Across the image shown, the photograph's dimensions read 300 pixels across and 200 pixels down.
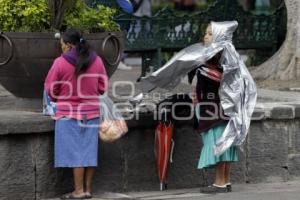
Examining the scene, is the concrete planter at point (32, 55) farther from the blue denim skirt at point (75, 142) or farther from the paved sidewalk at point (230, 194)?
the paved sidewalk at point (230, 194)

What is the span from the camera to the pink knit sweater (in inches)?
292

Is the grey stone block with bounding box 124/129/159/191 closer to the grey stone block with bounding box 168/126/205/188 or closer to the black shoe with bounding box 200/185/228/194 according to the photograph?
the grey stone block with bounding box 168/126/205/188

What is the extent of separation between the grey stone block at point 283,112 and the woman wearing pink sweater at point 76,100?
1997mm

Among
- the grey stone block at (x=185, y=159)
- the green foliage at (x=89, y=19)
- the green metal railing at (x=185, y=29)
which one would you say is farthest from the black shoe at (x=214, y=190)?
the green metal railing at (x=185, y=29)

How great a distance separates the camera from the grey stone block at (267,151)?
28.7 ft

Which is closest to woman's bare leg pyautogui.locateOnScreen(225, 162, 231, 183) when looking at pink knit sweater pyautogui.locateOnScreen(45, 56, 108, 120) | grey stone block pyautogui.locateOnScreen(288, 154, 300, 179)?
grey stone block pyautogui.locateOnScreen(288, 154, 300, 179)

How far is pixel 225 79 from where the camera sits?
7789 millimetres

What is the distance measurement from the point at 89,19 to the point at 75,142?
148cm

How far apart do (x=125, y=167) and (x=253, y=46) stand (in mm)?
5826

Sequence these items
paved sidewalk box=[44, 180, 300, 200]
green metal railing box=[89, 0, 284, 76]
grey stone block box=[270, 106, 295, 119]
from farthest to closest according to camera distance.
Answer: green metal railing box=[89, 0, 284, 76]
grey stone block box=[270, 106, 295, 119]
paved sidewalk box=[44, 180, 300, 200]

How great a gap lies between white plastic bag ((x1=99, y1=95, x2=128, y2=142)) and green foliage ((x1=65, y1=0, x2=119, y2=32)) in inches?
38.9

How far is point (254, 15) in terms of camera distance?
13.4 meters

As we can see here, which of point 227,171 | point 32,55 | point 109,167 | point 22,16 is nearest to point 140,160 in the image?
point 109,167

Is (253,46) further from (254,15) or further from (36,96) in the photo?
(36,96)
